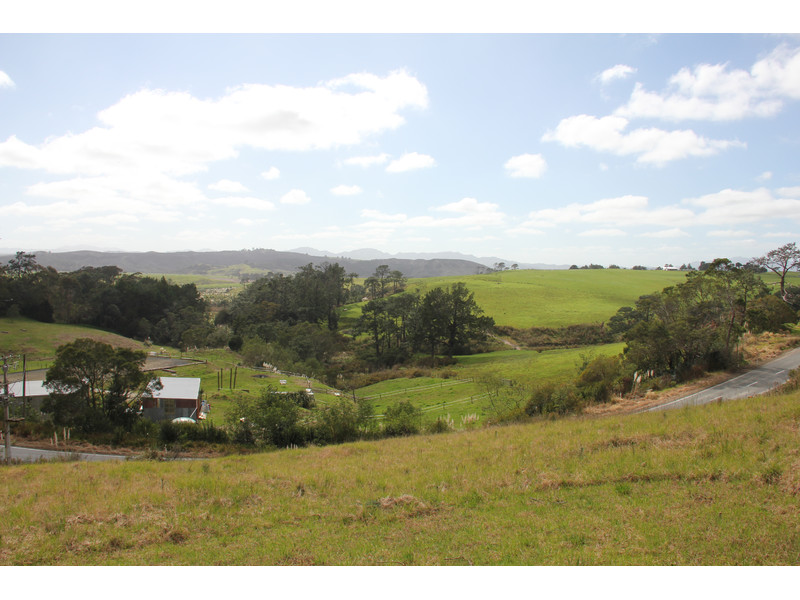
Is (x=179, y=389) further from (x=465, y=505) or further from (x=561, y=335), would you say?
(x=561, y=335)

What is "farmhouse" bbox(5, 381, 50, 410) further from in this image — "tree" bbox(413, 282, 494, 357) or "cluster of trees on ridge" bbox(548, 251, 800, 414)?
"tree" bbox(413, 282, 494, 357)

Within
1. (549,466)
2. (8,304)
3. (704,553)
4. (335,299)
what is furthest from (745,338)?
(8,304)

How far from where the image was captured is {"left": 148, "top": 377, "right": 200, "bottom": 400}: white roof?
4041 centimetres

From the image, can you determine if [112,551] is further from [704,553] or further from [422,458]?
[704,553]

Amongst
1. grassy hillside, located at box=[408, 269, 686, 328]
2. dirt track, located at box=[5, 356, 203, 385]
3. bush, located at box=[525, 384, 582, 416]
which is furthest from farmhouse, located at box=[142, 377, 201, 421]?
grassy hillside, located at box=[408, 269, 686, 328]

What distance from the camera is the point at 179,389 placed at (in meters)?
42.2

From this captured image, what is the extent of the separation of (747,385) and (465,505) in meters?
26.6

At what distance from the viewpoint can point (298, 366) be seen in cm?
6906

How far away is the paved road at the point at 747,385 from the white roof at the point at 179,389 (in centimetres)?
3731

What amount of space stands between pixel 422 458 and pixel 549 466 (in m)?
5.08

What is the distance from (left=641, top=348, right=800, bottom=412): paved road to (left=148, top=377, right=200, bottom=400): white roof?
3731 cm

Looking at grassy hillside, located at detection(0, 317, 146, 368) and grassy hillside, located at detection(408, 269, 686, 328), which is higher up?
grassy hillside, located at detection(408, 269, 686, 328)

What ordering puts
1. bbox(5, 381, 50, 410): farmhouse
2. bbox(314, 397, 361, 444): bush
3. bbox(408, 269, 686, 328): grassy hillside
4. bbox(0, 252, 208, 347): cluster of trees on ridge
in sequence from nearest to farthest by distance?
bbox(314, 397, 361, 444): bush → bbox(5, 381, 50, 410): farmhouse → bbox(408, 269, 686, 328): grassy hillside → bbox(0, 252, 208, 347): cluster of trees on ridge

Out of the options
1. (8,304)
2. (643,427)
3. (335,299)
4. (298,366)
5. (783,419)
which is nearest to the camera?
(783,419)
